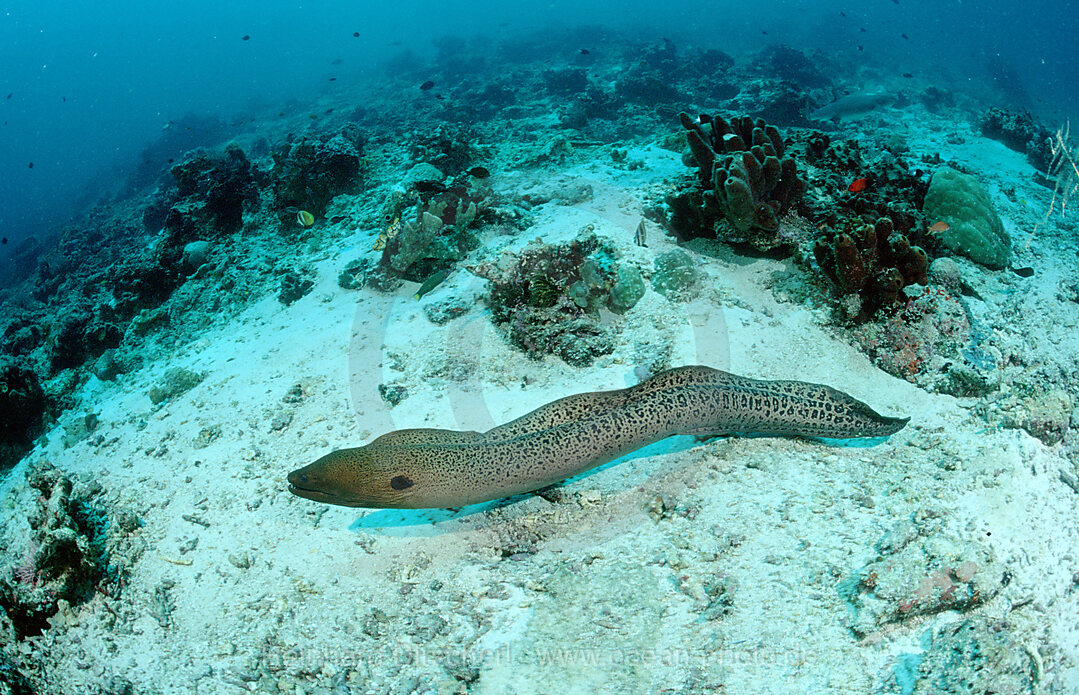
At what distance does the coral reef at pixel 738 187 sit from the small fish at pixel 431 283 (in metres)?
3.16

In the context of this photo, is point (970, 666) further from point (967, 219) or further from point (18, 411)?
point (18, 411)

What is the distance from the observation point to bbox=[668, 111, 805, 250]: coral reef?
5.32 meters

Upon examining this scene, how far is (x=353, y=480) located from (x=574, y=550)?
163 centimetres

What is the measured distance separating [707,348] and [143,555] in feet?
17.5

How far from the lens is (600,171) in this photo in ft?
28.9

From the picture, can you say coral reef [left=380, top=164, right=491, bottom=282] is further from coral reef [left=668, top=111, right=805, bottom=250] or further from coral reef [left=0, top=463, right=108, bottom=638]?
coral reef [left=0, top=463, right=108, bottom=638]

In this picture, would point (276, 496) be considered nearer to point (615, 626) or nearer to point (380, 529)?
point (380, 529)

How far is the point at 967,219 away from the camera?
6117mm

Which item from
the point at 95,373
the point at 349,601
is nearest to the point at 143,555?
the point at 349,601

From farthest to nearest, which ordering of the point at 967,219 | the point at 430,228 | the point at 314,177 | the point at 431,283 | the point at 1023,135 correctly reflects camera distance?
the point at 1023,135 → the point at 314,177 → the point at 430,228 → the point at 431,283 → the point at 967,219

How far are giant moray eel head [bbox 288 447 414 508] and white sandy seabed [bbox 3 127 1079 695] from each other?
0.61m

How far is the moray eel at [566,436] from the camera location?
3.29 metres

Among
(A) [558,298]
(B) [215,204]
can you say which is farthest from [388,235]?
(B) [215,204]

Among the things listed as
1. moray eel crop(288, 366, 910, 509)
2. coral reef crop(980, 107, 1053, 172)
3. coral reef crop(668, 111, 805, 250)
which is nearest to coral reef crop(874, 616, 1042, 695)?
moray eel crop(288, 366, 910, 509)
